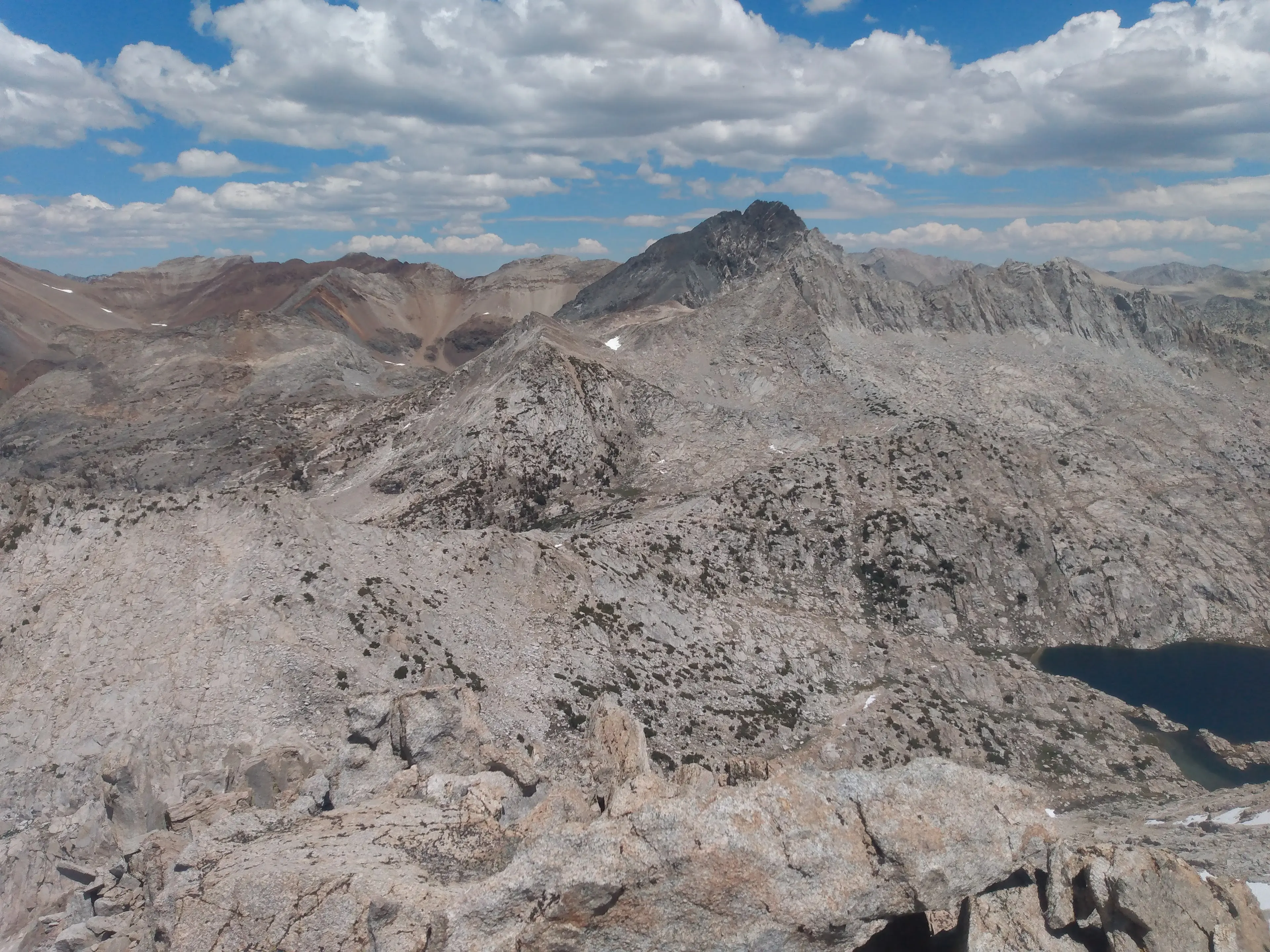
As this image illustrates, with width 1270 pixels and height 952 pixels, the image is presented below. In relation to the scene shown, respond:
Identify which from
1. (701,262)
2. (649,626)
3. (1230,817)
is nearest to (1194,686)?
Answer: (1230,817)

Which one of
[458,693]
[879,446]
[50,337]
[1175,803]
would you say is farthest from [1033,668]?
[50,337]

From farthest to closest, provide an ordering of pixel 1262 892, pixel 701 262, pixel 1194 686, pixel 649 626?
pixel 701 262, pixel 1194 686, pixel 649 626, pixel 1262 892

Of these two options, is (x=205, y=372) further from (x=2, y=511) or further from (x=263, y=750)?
(x=263, y=750)

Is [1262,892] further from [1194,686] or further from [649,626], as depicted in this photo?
[1194,686]

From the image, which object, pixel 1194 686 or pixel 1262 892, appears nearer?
pixel 1262 892

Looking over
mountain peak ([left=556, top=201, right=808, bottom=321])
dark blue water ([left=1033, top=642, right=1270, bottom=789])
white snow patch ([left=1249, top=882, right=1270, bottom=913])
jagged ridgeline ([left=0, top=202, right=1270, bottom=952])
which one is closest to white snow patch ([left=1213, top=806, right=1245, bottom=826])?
jagged ridgeline ([left=0, top=202, right=1270, bottom=952])

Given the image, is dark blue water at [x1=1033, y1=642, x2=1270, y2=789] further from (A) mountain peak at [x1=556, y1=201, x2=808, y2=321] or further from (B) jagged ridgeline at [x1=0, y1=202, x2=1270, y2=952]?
(A) mountain peak at [x1=556, y1=201, x2=808, y2=321]
